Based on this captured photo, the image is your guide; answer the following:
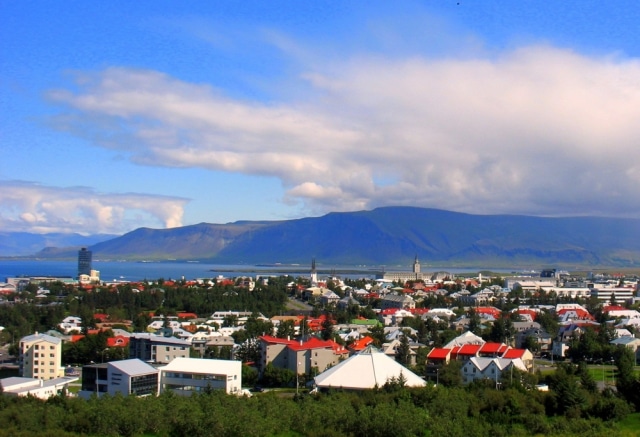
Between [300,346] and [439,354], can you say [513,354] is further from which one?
[300,346]

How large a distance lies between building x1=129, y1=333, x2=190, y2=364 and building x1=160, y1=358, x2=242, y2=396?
4.42 meters

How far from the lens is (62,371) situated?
2370 centimetres

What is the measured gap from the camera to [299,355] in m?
23.5

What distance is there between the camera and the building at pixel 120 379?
781 inches

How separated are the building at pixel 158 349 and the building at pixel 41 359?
9.28 ft

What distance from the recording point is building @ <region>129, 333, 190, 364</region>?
25.1 meters

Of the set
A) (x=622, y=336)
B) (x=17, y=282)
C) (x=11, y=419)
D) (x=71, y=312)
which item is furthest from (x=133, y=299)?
(x=11, y=419)

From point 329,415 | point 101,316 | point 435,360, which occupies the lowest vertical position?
point 435,360

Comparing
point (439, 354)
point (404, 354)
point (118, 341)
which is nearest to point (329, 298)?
point (118, 341)

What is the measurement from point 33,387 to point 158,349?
590 centimetres

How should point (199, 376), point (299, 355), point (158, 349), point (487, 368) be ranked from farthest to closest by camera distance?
point (158, 349) < point (299, 355) < point (487, 368) < point (199, 376)

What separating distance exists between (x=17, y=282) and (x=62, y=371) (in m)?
45.4

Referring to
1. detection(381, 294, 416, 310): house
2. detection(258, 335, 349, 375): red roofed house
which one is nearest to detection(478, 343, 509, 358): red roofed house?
detection(258, 335, 349, 375): red roofed house

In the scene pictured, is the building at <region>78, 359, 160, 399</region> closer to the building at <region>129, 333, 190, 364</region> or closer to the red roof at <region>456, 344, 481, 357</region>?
the building at <region>129, 333, 190, 364</region>
